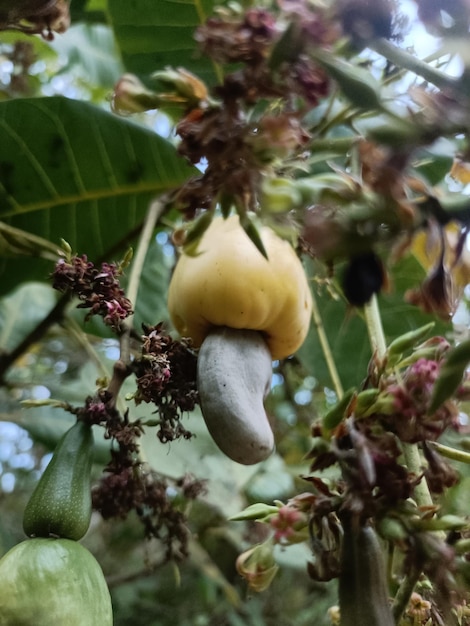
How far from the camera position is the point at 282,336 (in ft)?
2.20

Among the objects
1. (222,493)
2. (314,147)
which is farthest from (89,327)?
(314,147)

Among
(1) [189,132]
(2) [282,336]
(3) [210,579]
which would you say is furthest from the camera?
(3) [210,579]

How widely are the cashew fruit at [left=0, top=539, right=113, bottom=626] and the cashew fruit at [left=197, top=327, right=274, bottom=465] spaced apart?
0.48ft

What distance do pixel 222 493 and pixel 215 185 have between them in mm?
897

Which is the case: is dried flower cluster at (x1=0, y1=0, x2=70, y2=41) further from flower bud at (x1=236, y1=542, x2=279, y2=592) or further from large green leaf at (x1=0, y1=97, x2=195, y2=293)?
flower bud at (x1=236, y1=542, x2=279, y2=592)

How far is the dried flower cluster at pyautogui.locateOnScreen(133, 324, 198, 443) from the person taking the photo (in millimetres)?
587

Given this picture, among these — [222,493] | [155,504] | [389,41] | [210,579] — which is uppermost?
[389,41]

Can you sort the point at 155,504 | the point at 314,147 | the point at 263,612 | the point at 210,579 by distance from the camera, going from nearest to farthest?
the point at 314,147 → the point at 155,504 → the point at 210,579 → the point at 263,612

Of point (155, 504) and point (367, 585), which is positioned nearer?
point (367, 585)

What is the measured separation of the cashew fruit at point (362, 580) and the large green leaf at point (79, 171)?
63cm

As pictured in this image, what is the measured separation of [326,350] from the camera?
1.01m

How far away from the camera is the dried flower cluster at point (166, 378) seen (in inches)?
23.1

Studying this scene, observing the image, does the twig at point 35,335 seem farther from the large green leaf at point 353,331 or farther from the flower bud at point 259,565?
the flower bud at point 259,565

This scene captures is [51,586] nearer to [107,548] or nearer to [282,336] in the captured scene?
[282,336]
